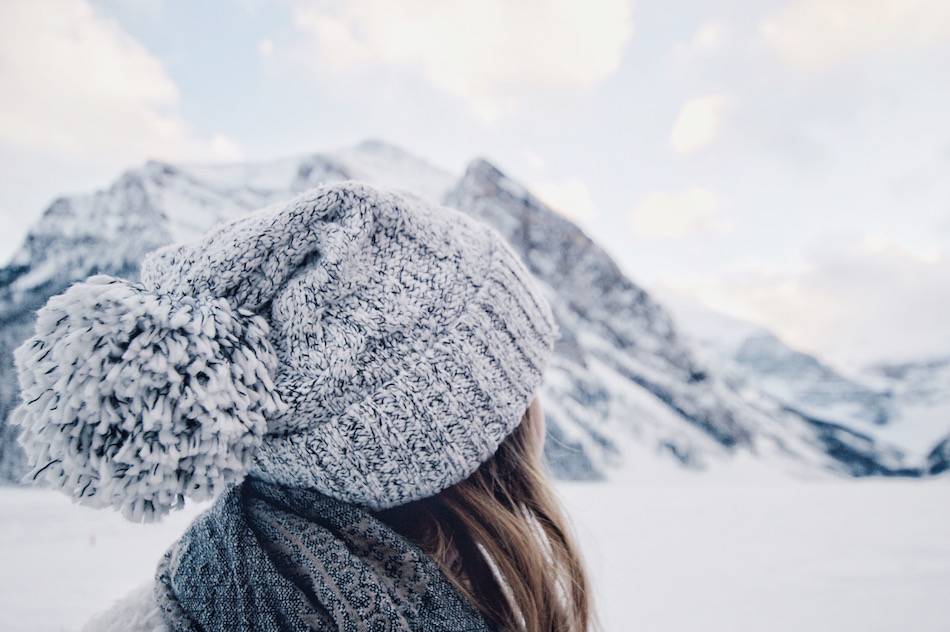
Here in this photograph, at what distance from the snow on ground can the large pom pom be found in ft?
4.03

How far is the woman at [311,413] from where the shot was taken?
0.76 m

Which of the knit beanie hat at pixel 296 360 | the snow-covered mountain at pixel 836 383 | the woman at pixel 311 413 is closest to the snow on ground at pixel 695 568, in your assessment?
the woman at pixel 311 413

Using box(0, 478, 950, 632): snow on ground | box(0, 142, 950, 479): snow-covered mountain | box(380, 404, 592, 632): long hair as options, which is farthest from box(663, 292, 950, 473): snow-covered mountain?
box(380, 404, 592, 632): long hair

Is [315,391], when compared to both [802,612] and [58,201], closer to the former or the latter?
[802,612]

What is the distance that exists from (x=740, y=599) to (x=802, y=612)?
1.27 ft

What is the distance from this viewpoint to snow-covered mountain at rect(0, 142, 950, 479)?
2086 cm

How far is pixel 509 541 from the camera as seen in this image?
114cm

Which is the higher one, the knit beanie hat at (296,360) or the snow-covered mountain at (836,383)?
the snow-covered mountain at (836,383)

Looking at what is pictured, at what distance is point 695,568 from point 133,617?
4671 mm

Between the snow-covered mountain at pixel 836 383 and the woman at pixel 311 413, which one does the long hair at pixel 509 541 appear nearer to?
the woman at pixel 311 413

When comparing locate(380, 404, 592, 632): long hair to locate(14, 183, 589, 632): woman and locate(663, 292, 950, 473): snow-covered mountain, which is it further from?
locate(663, 292, 950, 473): snow-covered mountain

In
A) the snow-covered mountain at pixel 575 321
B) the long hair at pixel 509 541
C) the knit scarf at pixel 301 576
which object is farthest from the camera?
the snow-covered mountain at pixel 575 321

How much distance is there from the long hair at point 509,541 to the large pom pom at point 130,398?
0.54 meters

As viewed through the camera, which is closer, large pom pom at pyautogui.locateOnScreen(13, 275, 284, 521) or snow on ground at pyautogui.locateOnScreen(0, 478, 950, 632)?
large pom pom at pyautogui.locateOnScreen(13, 275, 284, 521)
